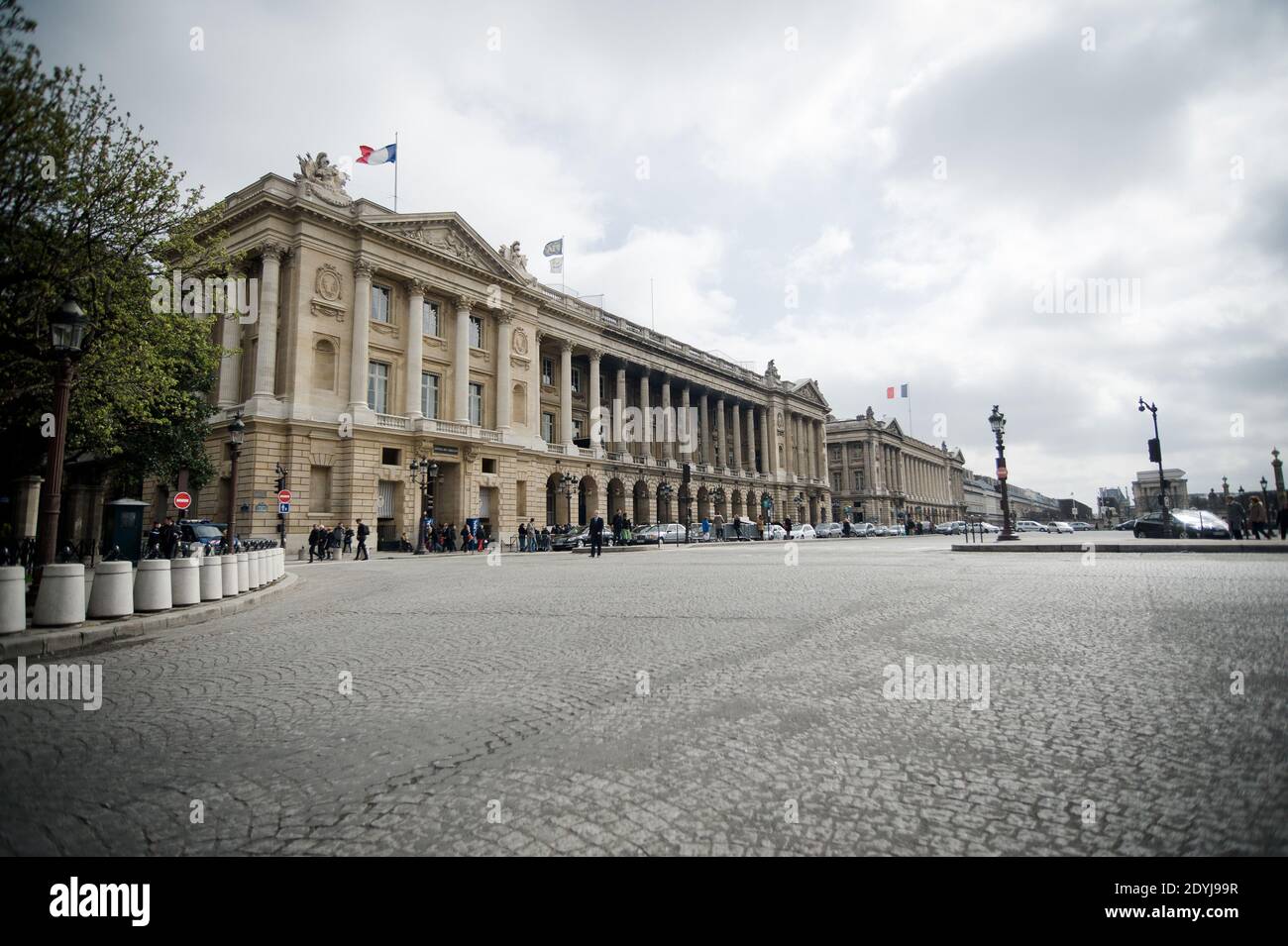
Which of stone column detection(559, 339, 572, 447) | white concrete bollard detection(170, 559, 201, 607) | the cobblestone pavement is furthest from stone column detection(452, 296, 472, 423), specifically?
the cobblestone pavement

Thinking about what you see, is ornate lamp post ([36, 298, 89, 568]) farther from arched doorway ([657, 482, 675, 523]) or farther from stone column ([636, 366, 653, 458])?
stone column ([636, 366, 653, 458])

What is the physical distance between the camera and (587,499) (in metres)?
53.4

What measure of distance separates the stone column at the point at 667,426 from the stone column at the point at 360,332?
103ft

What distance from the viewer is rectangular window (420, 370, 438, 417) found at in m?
39.6

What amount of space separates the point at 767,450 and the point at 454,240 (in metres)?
47.4

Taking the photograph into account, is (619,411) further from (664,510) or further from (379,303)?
(379,303)

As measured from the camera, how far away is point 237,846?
8.31ft

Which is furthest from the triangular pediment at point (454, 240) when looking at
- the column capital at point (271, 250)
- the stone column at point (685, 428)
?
the stone column at point (685, 428)

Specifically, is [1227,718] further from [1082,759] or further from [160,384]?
[160,384]

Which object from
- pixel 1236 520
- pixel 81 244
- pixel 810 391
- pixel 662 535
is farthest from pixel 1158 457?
pixel 810 391

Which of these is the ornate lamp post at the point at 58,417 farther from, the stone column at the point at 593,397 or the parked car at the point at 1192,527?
the stone column at the point at 593,397

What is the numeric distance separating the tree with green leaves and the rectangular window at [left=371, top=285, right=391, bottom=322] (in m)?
20.7
